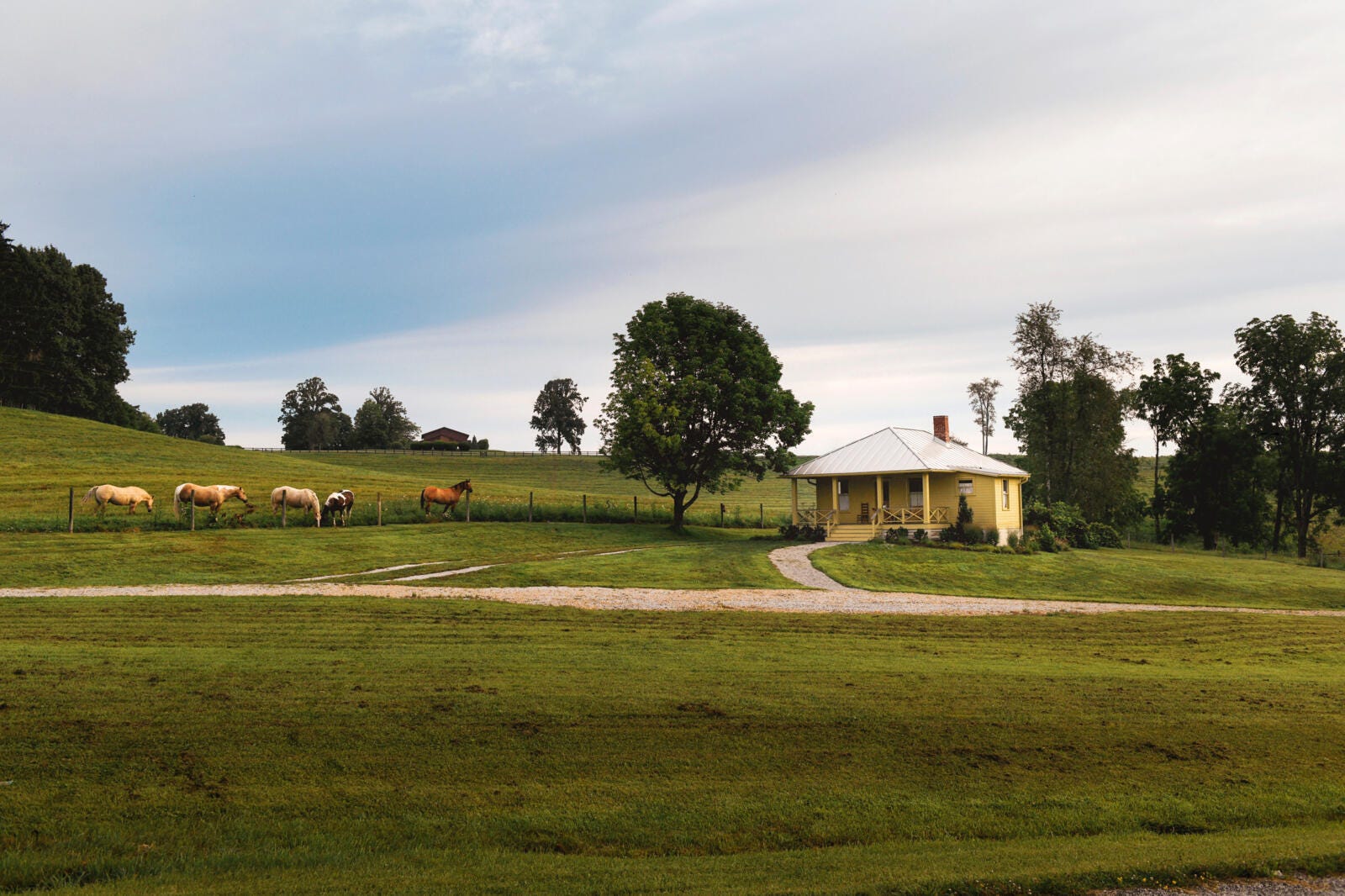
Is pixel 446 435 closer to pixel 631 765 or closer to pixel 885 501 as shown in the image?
pixel 885 501

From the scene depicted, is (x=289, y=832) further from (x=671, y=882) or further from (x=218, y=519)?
(x=218, y=519)

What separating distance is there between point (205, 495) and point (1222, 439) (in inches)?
2141

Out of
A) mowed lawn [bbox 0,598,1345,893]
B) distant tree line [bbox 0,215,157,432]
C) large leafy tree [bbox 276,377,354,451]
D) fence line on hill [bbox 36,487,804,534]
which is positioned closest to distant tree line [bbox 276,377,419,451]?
large leafy tree [bbox 276,377,354,451]

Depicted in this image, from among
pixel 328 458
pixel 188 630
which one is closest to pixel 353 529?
pixel 188 630

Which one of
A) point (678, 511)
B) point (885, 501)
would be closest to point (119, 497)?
point (678, 511)

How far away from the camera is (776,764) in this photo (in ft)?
28.4

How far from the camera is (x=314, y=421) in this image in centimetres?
12794

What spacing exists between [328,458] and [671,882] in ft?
307

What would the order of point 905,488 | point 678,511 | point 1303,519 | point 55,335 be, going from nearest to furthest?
1. point 905,488
2. point 678,511
3. point 1303,519
4. point 55,335

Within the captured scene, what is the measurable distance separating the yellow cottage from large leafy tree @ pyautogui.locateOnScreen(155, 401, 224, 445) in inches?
5042

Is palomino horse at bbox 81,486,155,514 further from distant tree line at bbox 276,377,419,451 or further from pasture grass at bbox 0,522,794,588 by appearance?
distant tree line at bbox 276,377,419,451

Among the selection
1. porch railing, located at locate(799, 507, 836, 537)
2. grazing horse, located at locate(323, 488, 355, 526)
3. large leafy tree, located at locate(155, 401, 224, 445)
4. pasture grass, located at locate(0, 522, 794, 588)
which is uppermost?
large leafy tree, located at locate(155, 401, 224, 445)

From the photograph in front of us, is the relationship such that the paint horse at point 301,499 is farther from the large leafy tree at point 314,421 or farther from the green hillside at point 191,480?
the large leafy tree at point 314,421

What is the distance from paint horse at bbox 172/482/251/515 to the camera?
3225 cm
